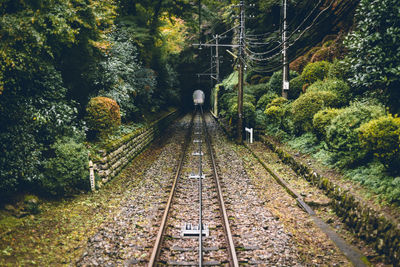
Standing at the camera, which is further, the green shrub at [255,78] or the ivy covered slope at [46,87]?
the green shrub at [255,78]

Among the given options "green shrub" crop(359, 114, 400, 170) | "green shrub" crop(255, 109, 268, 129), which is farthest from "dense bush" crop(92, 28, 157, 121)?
"green shrub" crop(359, 114, 400, 170)

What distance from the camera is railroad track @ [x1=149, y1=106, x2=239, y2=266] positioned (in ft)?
17.1

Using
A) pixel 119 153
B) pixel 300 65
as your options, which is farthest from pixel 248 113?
pixel 119 153

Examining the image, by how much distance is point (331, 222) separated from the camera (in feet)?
21.7

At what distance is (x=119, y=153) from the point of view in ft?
37.4

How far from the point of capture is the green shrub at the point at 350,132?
299 inches

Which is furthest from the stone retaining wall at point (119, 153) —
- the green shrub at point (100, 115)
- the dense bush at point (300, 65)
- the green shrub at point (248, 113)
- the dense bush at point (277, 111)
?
the dense bush at point (300, 65)

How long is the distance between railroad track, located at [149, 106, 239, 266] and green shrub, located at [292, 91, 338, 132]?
185 inches

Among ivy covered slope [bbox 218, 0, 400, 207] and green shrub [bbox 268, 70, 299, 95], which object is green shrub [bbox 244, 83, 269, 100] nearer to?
green shrub [bbox 268, 70, 299, 95]

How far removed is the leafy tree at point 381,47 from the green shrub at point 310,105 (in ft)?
8.01

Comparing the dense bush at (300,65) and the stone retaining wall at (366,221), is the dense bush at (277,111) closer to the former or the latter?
the dense bush at (300,65)

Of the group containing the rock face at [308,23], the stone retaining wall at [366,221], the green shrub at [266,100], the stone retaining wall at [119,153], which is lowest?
the stone retaining wall at [366,221]

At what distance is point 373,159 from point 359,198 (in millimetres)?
1873

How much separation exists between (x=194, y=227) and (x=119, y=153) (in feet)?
20.0
